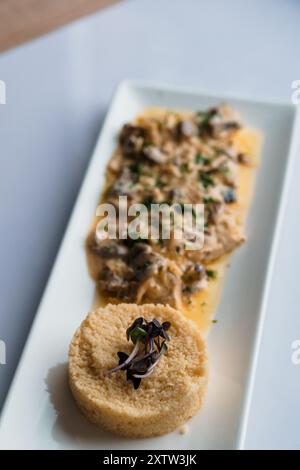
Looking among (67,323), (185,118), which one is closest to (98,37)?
(185,118)

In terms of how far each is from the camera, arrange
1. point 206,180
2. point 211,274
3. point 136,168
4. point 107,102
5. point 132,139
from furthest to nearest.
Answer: point 107,102, point 132,139, point 136,168, point 206,180, point 211,274

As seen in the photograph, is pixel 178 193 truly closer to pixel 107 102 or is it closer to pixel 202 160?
pixel 202 160

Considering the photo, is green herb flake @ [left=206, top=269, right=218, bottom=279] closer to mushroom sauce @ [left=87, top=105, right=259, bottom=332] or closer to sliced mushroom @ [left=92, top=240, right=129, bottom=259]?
mushroom sauce @ [left=87, top=105, right=259, bottom=332]

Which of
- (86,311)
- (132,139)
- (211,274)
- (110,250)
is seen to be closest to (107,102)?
(132,139)

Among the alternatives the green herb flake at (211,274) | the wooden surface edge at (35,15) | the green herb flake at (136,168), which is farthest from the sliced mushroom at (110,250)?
the wooden surface edge at (35,15)

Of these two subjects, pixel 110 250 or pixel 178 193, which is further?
pixel 178 193

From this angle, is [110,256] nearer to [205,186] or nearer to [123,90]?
[205,186]

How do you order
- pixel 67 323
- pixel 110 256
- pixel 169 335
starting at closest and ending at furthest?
pixel 169 335
pixel 67 323
pixel 110 256
